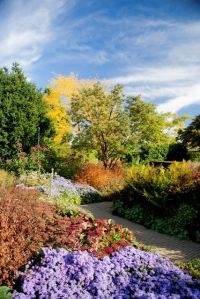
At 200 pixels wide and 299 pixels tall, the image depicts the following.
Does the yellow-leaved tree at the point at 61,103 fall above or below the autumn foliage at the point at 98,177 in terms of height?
above

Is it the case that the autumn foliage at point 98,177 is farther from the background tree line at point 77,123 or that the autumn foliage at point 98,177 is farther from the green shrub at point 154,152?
the green shrub at point 154,152

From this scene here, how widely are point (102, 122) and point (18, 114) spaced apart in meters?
3.82

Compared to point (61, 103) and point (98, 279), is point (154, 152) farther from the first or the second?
point (98, 279)

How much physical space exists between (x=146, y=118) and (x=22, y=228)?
15390 millimetres

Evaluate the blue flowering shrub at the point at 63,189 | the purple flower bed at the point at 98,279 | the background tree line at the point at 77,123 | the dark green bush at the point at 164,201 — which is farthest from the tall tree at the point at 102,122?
the purple flower bed at the point at 98,279

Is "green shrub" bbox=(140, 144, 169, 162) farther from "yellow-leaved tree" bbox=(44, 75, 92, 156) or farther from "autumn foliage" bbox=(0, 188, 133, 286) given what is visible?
"autumn foliage" bbox=(0, 188, 133, 286)

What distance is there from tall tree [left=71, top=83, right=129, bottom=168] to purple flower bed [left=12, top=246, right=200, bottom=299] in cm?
1395

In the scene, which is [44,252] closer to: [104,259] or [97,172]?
[104,259]

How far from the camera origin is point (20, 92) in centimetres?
2081

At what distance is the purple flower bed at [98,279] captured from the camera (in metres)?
5.52

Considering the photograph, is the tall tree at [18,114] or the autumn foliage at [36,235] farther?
the tall tree at [18,114]

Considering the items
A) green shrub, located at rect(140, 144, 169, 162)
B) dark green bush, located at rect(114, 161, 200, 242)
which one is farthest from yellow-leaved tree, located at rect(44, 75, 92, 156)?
dark green bush, located at rect(114, 161, 200, 242)

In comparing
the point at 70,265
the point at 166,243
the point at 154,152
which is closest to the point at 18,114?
the point at 154,152

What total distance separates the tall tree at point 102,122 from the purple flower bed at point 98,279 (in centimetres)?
1395
